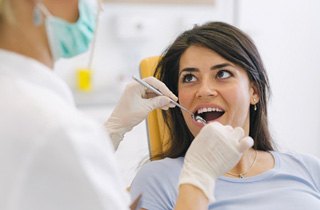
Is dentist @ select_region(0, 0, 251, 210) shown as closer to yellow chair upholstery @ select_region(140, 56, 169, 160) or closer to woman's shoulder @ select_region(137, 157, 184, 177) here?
woman's shoulder @ select_region(137, 157, 184, 177)

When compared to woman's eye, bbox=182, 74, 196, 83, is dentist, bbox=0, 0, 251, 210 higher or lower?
higher

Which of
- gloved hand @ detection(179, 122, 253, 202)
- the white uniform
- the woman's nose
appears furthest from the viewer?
the woman's nose

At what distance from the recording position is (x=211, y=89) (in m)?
1.71

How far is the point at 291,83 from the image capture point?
3.46 meters

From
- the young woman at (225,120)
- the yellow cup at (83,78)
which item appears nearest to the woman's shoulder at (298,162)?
the young woman at (225,120)

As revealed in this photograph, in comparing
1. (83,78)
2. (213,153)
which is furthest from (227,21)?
(213,153)

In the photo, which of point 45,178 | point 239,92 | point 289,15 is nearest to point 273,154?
point 239,92

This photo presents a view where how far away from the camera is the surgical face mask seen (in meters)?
0.97

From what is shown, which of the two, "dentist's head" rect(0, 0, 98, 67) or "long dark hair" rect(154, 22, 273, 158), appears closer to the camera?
"dentist's head" rect(0, 0, 98, 67)

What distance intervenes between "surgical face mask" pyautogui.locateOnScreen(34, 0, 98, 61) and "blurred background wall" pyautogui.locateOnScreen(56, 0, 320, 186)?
178 cm

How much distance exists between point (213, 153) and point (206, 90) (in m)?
0.44

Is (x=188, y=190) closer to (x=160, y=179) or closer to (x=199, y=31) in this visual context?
(x=160, y=179)

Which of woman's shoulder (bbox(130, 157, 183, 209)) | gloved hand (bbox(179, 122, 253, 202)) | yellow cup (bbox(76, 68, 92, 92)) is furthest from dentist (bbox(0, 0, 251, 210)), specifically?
yellow cup (bbox(76, 68, 92, 92))

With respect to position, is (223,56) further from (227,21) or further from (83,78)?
(227,21)
